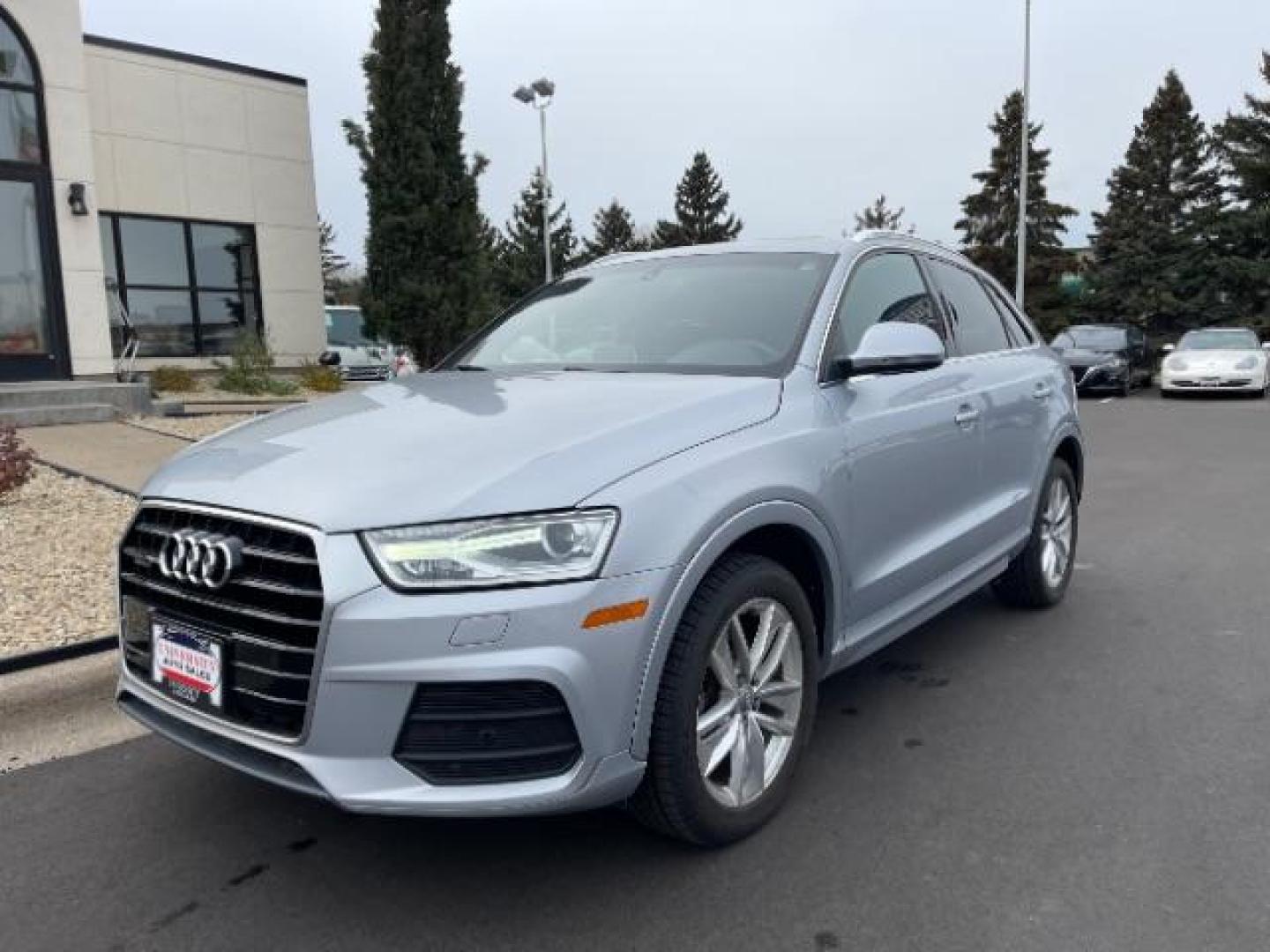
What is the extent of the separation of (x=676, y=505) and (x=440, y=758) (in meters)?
0.81

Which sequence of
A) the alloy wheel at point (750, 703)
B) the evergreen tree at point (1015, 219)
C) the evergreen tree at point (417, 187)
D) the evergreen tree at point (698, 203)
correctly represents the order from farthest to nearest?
the evergreen tree at point (698, 203)
the evergreen tree at point (1015, 219)
the evergreen tree at point (417, 187)
the alloy wheel at point (750, 703)

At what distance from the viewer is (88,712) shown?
3941 millimetres

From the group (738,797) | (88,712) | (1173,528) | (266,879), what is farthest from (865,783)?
(1173,528)

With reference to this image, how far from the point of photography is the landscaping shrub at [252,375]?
13742 millimetres

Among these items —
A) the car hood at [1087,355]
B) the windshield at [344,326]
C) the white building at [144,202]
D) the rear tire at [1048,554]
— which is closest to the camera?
the rear tire at [1048,554]

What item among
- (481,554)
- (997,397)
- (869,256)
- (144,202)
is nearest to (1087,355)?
(144,202)

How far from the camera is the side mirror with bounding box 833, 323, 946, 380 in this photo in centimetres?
322

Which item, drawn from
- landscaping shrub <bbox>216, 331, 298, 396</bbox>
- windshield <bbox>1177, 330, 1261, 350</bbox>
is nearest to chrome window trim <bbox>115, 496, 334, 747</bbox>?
landscaping shrub <bbox>216, 331, 298, 396</bbox>

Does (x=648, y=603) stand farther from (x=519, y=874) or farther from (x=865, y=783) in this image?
(x=865, y=783)

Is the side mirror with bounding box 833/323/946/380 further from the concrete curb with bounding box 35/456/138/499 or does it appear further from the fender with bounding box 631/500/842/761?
the concrete curb with bounding box 35/456/138/499

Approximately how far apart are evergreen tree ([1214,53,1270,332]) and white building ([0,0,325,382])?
29.0m

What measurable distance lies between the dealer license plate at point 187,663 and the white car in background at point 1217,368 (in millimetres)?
20173

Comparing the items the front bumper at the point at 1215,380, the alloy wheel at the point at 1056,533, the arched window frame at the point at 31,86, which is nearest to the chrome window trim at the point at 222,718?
the alloy wheel at the point at 1056,533

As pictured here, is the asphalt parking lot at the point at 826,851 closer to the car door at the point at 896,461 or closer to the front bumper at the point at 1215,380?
the car door at the point at 896,461
